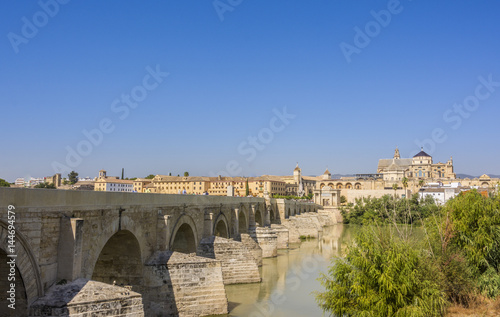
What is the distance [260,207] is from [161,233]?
2083 centimetres

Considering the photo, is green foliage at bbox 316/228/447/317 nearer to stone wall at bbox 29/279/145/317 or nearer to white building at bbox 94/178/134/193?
stone wall at bbox 29/279/145/317

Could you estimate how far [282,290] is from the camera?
19094mm

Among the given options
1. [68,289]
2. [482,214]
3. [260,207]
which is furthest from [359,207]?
[68,289]

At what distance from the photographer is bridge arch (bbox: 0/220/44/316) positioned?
7.56 m

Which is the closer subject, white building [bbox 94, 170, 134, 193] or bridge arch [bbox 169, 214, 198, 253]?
bridge arch [bbox 169, 214, 198, 253]

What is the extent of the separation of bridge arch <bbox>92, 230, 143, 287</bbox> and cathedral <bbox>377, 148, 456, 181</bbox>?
120440 mm

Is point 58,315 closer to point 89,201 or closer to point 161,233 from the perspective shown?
point 89,201

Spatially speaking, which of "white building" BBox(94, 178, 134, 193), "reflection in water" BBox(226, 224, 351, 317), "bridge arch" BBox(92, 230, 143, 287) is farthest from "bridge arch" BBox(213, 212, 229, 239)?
"white building" BBox(94, 178, 134, 193)

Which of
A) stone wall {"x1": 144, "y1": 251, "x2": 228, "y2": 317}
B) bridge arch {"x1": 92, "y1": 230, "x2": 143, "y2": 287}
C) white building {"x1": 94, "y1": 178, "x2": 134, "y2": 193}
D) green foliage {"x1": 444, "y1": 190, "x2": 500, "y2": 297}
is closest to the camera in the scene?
stone wall {"x1": 144, "y1": 251, "x2": 228, "y2": 317}

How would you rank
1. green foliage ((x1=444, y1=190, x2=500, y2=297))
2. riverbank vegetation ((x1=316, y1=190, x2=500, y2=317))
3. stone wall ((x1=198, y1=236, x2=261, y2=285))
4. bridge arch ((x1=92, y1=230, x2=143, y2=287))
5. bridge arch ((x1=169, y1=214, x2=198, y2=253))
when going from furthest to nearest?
stone wall ((x1=198, y1=236, x2=261, y2=285)) < bridge arch ((x1=169, y1=214, x2=198, y2=253)) < green foliage ((x1=444, y1=190, x2=500, y2=297)) < bridge arch ((x1=92, y1=230, x2=143, y2=287)) < riverbank vegetation ((x1=316, y1=190, x2=500, y2=317))

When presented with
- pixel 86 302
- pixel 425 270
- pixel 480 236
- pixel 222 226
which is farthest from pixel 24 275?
pixel 222 226

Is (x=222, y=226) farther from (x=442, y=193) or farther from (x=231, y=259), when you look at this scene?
(x=442, y=193)

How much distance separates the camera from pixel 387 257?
37.5 ft

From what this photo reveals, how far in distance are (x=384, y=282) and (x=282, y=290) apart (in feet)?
28.9
